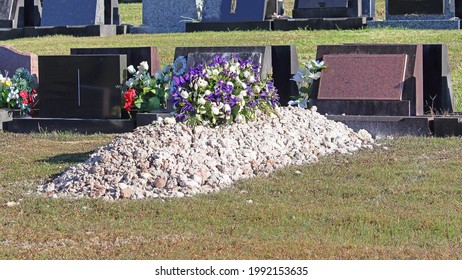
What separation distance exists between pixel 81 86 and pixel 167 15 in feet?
44.4

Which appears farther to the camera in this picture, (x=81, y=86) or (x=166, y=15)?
(x=166, y=15)

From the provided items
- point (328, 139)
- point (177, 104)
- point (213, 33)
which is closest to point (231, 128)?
point (177, 104)

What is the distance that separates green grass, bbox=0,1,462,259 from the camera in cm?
713

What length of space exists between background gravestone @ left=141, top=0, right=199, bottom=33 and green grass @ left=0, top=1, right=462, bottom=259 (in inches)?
643

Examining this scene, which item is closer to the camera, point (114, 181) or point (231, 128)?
point (114, 181)

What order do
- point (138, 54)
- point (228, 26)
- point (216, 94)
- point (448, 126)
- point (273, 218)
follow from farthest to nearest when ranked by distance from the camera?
1. point (228, 26)
2. point (138, 54)
3. point (448, 126)
4. point (216, 94)
5. point (273, 218)

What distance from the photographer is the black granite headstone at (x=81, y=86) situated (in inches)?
577

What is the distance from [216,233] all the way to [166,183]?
173 centimetres

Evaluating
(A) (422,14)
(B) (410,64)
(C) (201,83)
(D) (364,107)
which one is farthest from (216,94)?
(A) (422,14)

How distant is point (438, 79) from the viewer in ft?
46.1

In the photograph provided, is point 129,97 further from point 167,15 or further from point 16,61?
point 167,15

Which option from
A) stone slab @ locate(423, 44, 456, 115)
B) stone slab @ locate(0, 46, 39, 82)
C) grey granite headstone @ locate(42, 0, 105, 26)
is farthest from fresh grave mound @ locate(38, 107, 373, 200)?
grey granite headstone @ locate(42, 0, 105, 26)

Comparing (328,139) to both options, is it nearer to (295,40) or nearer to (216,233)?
(216,233)

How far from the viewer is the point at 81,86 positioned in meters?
14.9
